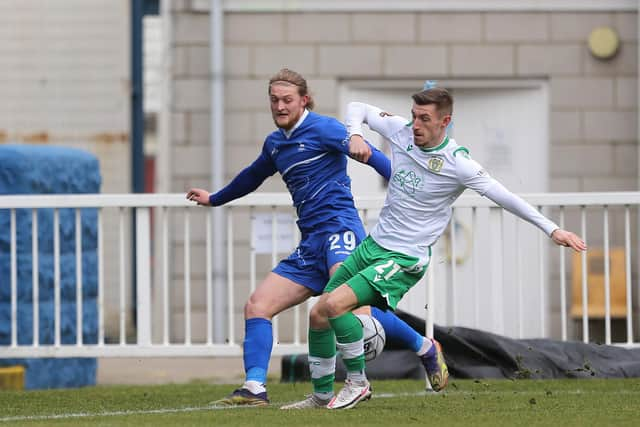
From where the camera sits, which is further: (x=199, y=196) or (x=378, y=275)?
(x=199, y=196)

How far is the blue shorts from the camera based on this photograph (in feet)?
27.5

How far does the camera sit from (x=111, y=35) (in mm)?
17797

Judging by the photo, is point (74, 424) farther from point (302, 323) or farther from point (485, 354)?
point (302, 323)

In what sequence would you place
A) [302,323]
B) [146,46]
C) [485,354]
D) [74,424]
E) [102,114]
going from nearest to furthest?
1. [74,424]
2. [485,354]
3. [302,323]
4. [102,114]
5. [146,46]

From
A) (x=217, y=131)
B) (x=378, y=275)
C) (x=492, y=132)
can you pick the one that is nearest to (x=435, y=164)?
(x=378, y=275)

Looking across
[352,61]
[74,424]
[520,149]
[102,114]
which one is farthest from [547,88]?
[74,424]

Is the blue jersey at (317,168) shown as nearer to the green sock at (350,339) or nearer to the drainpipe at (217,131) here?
the green sock at (350,339)

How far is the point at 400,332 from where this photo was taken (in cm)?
878

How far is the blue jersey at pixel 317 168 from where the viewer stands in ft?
27.7

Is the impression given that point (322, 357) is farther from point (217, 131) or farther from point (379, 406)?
point (217, 131)

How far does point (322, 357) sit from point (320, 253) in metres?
0.54

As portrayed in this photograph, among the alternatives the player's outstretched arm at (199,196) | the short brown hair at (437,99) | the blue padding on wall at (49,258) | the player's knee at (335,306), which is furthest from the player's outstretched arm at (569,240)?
the blue padding on wall at (49,258)

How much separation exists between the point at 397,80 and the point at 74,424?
336 inches

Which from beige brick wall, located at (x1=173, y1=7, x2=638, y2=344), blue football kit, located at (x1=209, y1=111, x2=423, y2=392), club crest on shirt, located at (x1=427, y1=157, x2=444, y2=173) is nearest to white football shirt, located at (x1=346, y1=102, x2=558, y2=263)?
club crest on shirt, located at (x1=427, y1=157, x2=444, y2=173)
